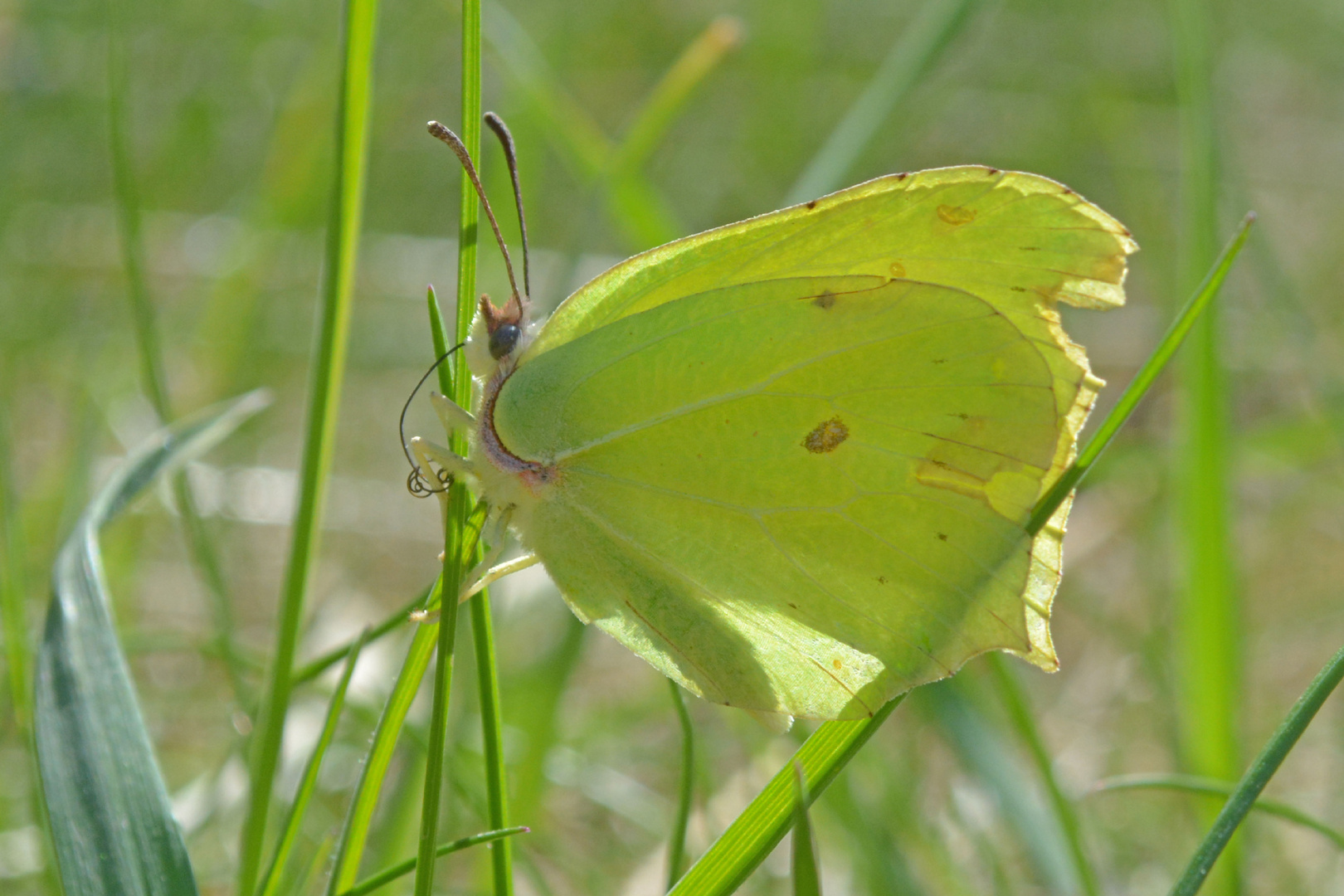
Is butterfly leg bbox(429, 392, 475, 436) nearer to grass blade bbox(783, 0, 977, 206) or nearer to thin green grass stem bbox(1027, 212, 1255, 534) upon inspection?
thin green grass stem bbox(1027, 212, 1255, 534)

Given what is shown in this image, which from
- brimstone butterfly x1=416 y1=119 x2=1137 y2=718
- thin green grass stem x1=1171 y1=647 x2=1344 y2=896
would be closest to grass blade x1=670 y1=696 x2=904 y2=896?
thin green grass stem x1=1171 y1=647 x2=1344 y2=896

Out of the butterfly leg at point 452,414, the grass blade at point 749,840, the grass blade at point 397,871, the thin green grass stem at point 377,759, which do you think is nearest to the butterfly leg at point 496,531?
the butterfly leg at point 452,414

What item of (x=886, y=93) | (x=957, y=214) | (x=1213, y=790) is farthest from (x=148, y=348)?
(x=1213, y=790)

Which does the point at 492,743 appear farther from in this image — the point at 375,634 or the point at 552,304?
the point at 552,304

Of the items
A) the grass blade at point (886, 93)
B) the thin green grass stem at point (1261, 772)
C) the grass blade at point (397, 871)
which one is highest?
the grass blade at point (886, 93)

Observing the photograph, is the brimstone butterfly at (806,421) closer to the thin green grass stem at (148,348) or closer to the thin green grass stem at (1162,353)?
the thin green grass stem at (1162,353)

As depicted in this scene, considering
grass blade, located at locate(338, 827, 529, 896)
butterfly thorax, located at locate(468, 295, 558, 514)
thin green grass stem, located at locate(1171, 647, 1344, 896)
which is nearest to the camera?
thin green grass stem, located at locate(1171, 647, 1344, 896)
